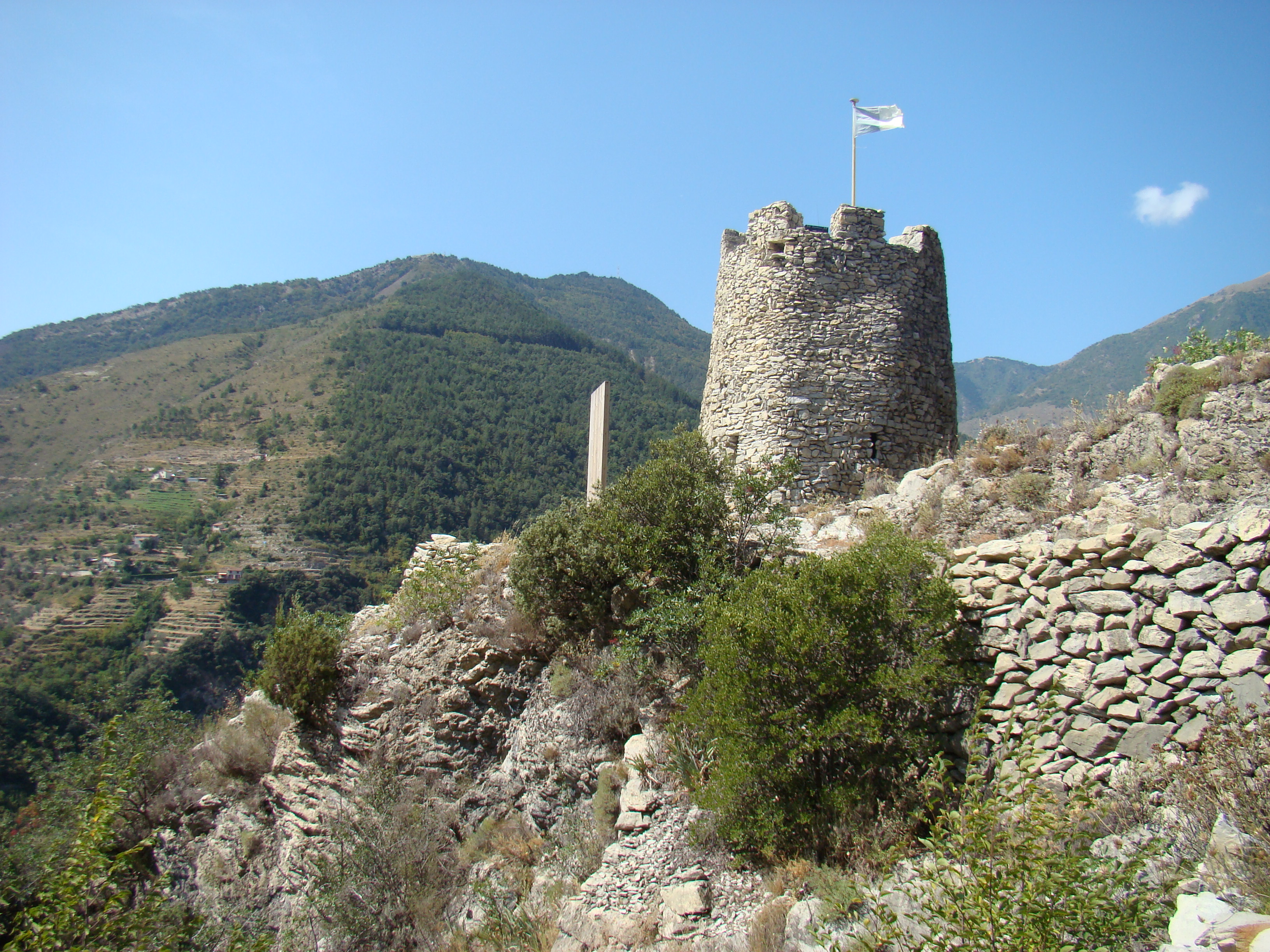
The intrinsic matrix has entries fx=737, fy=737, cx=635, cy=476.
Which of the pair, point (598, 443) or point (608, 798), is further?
point (598, 443)

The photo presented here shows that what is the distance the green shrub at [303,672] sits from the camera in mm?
10289

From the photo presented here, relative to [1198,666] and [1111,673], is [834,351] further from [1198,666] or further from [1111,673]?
[1198,666]

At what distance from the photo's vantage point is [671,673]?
827cm

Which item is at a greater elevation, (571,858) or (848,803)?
(848,803)

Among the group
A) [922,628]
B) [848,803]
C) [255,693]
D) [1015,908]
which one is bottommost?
[255,693]

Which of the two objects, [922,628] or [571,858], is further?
[571,858]

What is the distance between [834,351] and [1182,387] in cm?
445

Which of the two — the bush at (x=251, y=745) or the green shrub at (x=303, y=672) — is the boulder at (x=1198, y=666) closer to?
the green shrub at (x=303, y=672)

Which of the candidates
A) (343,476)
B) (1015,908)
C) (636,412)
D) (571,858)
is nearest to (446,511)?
(343,476)

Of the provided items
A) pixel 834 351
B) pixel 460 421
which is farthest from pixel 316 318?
pixel 834 351

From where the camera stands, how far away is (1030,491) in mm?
8016

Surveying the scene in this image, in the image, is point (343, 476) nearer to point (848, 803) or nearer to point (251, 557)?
point (251, 557)

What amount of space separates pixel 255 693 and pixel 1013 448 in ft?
37.8

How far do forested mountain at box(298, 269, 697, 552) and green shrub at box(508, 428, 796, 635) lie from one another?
21.1 meters
